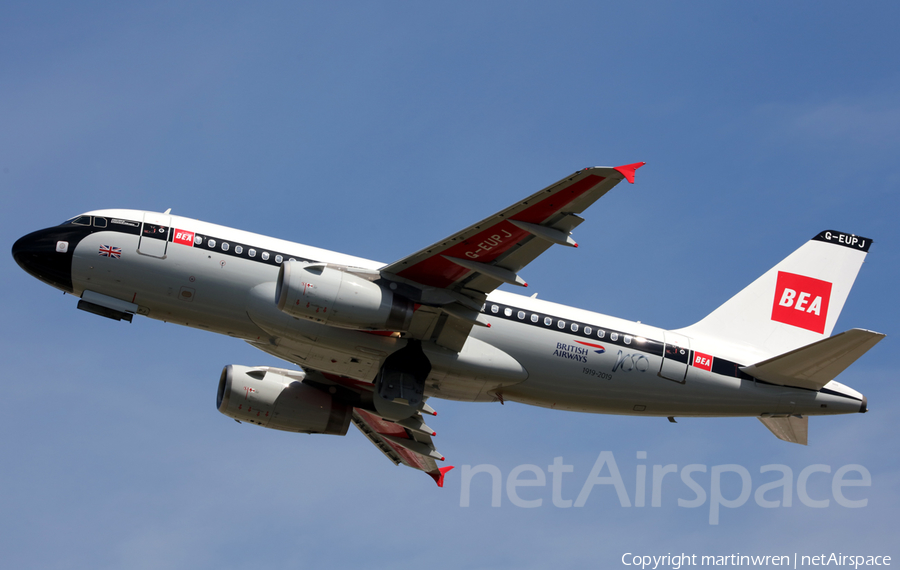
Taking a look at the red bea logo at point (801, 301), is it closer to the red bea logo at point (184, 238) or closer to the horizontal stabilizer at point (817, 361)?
the horizontal stabilizer at point (817, 361)

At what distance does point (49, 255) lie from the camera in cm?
2670

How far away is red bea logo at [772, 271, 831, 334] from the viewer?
33.1 m

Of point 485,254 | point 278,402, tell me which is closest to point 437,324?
point 485,254

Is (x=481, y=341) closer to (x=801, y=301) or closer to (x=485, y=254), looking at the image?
(x=485, y=254)

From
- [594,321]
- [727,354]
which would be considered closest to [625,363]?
[594,321]

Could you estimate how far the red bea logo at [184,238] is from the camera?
2670 cm

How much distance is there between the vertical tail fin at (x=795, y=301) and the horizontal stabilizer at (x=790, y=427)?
248cm

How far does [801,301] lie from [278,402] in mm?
20341

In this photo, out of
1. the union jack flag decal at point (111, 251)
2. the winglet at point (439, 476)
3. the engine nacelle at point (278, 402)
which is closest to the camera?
the union jack flag decal at point (111, 251)

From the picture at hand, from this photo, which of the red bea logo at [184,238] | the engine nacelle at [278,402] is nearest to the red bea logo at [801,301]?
the engine nacelle at [278,402]

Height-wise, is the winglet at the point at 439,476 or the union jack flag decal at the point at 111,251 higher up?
the union jack flag decal at the point at 111,251

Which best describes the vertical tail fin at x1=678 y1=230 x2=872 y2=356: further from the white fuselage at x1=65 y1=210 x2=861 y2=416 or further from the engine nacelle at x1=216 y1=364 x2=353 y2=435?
the engine nacelle at x1=216 y1=364 x2=353 y2=435

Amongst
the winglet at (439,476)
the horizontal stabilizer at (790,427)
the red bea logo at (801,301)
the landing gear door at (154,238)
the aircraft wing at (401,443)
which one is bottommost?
the winglet at (439,476)

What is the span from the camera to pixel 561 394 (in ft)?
94.9
